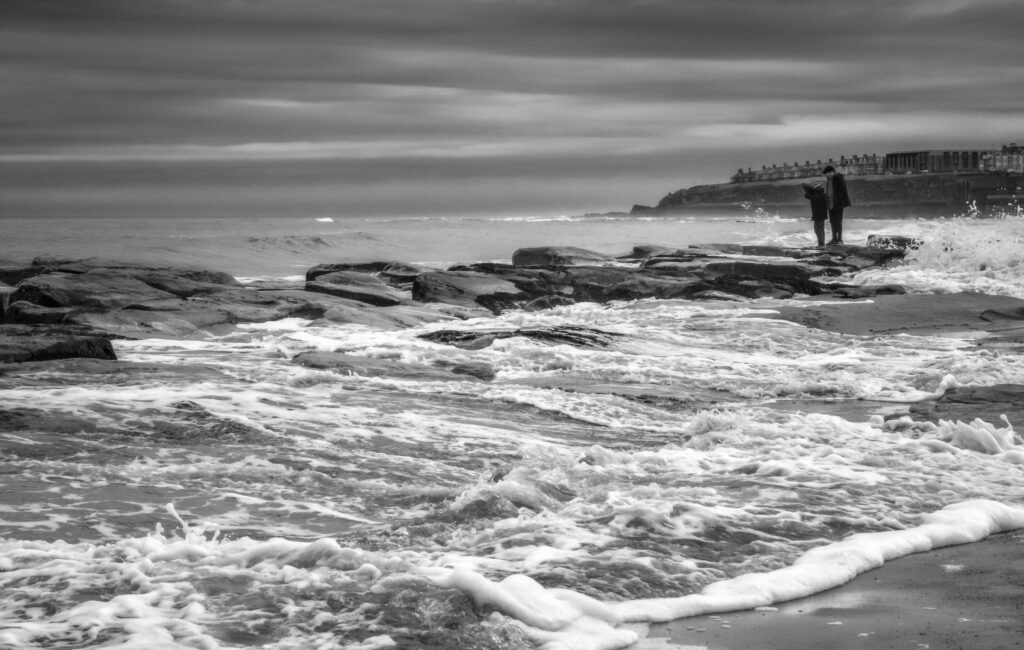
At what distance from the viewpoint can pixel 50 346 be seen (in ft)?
28.8

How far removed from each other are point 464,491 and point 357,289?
11217 mm

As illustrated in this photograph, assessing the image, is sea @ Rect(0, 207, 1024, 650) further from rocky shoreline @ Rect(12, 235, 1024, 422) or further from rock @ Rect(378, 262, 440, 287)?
rock @ Rect(378, 262, 440, 287)

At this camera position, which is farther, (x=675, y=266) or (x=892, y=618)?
(x=675, y=266)

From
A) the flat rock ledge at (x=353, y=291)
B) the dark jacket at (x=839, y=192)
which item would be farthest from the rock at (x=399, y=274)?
the dark jacket at (x=839, y=192)

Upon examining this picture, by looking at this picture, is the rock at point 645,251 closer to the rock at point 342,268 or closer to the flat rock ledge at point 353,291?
the flat rock ledge at point 353,291

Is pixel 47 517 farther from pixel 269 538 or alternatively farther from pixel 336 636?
pixel 336 636

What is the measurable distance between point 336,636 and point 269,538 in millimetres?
1206

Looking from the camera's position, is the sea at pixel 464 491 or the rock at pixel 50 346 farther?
the rock at pixel 50 346

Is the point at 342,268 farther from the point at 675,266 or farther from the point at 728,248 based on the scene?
the point at 728,248

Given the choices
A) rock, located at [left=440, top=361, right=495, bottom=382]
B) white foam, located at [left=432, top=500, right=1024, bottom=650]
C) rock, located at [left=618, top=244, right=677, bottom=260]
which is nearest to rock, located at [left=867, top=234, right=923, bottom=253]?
rock, located at [left=618, top=244, right=677, bottom=260]

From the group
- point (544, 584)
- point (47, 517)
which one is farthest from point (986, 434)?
point (47, 517)

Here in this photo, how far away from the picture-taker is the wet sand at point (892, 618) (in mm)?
3264

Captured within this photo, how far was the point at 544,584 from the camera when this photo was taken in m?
3.84

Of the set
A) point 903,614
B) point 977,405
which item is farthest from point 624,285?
point 903,614
